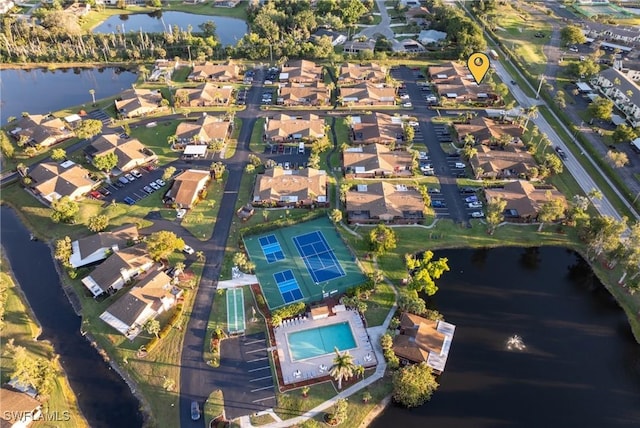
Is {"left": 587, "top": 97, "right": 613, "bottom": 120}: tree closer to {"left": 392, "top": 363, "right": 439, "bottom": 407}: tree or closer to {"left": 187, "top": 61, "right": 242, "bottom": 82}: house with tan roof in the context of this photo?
{"left": 392, "top": 363, "right": 439, "bottom": 407}: tree

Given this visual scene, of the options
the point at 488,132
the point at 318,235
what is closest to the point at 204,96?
the point at 318,235

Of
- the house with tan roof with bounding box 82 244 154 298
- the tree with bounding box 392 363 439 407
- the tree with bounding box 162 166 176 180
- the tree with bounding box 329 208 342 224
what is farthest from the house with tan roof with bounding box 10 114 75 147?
the tree with bounding box 392 363 439 407

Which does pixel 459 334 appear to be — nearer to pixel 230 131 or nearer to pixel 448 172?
pixel 448 172

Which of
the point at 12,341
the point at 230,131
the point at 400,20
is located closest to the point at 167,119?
the point at 230,131

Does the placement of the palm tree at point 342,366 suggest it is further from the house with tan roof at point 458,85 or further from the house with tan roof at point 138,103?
the house with tan roof at point 138,103

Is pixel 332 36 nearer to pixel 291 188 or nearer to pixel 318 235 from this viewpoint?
pixel 291 188

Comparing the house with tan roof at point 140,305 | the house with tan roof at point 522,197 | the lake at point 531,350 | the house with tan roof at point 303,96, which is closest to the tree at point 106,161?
the house with tan roof at point 140,305

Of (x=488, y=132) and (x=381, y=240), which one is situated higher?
(x=488, y=132)
